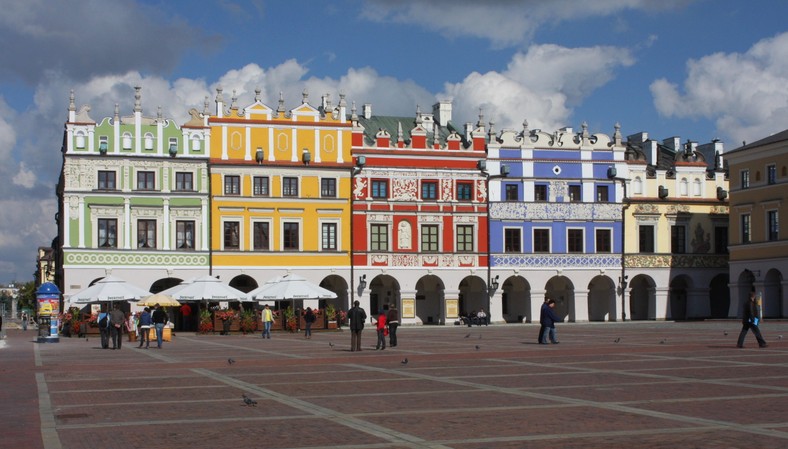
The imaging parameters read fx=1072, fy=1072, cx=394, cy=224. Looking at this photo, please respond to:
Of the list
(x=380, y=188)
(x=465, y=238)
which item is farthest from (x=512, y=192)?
(x=380, y=188)

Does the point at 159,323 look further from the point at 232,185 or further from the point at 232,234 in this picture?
the point at 232,185

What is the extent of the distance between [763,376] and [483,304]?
44.4 meters

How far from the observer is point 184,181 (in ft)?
195

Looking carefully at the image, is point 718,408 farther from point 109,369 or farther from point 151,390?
point 109,369

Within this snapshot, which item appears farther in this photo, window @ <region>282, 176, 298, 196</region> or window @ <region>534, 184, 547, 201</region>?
window @ <region>534, 184, 547, 201</region>

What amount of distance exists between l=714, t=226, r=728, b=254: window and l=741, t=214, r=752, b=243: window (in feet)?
12.8

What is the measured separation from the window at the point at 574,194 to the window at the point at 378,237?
1176 centimetres

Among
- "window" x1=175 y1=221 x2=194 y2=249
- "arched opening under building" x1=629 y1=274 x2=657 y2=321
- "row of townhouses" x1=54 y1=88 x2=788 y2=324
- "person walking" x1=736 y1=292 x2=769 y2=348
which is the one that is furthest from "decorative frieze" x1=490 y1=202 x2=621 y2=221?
"person walking" x1=736 y1=292 x2=769 y2=348

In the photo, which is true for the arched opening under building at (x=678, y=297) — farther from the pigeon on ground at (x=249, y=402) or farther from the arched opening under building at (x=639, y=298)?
the pigeon on ground at (x=249, y=402)

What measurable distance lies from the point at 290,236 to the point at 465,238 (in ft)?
34.6

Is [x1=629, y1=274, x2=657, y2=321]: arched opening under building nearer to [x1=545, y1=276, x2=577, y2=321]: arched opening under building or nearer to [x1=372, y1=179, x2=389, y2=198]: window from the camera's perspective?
[x1=545, y1=276, x2=577, y2=321]: arched opening under building

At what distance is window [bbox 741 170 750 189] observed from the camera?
208 ft

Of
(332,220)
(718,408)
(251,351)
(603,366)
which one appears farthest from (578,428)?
(332,220)

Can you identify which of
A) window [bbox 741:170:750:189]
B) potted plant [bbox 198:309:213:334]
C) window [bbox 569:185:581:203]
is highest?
window [bbox 741:170:750:189]
